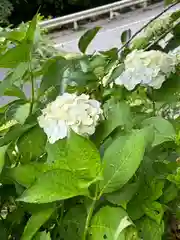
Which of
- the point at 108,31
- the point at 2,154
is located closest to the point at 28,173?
the point at 2,154

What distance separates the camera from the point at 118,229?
487 millimetres

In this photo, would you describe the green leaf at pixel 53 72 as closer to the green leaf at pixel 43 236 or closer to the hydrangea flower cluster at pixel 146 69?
the hydrangea flower cluster at pixel 146 69

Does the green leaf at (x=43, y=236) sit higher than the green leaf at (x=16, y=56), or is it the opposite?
the green leaf at (x=16, y=56)

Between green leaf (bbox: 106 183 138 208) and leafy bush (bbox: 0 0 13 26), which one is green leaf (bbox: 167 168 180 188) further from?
leafy bush (bbox: 0 0 13 26)

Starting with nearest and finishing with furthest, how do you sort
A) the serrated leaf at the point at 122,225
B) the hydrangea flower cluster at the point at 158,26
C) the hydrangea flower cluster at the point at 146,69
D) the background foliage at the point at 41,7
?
the serrated leaf at the point at 122,225
the hydrangea flower cluster at the point at 146,69
the hydrangea flower cluster at the point at 158,26
the background foliage at the point at 41,7

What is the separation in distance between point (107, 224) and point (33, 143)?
0.16 m

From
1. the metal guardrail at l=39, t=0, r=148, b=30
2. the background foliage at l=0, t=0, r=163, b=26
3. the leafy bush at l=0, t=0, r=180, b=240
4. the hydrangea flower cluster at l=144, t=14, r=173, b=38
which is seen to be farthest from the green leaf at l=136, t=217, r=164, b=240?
the background foliage at l=0, t=0, r=163, b=26

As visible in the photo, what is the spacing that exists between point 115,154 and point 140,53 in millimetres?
244

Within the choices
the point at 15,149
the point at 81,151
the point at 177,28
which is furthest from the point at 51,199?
the point at 177,28

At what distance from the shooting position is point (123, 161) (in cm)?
51

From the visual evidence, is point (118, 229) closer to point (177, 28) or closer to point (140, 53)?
point (140, 53)

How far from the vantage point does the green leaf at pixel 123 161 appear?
505 mm

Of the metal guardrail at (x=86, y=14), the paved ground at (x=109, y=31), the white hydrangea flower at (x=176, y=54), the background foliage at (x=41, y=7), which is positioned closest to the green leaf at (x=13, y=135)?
the white hydrangea flower at (x=176, y=54)

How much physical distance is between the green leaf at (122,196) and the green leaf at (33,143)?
0.43 feet
